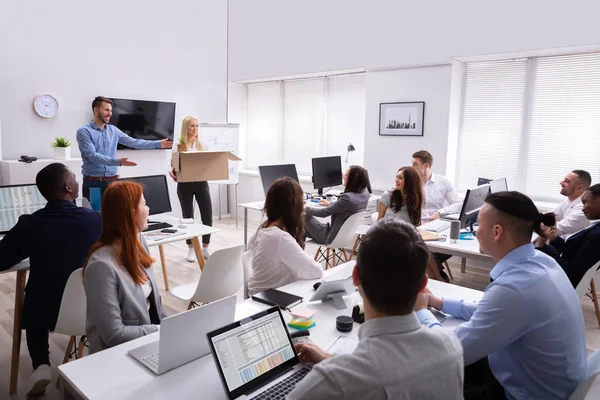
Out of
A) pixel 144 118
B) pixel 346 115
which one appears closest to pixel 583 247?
pixel 346 115

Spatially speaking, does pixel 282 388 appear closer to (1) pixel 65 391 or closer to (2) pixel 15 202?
(1) pixel 65 391

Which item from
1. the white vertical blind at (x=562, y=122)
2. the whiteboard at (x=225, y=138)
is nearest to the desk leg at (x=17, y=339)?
the whiteboard at (x=225, y=138)

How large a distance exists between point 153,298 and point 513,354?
5.09 feet

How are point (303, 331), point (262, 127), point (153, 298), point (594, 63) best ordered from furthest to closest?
point (262, 127) < point (594, 63) < point (153, 298) < point (303, 331)

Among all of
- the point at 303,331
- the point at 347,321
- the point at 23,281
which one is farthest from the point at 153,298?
the point at 23,281

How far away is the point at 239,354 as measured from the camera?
1.42m

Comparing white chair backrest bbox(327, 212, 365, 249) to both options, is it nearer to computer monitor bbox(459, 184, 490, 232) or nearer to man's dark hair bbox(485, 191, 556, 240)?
computer monitor bbox(459, 184, 490, 232)

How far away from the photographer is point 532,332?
154cm

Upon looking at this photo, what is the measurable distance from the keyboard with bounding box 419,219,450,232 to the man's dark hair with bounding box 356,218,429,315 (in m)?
3.13

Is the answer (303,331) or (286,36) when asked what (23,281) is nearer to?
(303,331)

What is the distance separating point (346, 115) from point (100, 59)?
375cm

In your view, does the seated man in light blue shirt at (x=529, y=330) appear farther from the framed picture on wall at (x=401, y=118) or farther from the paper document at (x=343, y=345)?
the framed picture on wall at (x=401, y=118)

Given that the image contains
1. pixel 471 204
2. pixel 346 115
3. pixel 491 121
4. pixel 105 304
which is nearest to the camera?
pixel 105 304

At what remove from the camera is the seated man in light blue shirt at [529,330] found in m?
1.53
